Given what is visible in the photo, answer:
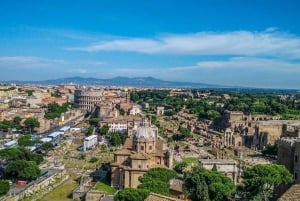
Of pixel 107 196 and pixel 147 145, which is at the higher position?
pixel 147 145

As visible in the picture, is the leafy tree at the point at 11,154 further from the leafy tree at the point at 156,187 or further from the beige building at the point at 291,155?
the beige building at the point at 291,155

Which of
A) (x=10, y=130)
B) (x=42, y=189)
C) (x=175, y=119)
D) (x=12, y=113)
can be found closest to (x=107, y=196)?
(x=42, y=189)

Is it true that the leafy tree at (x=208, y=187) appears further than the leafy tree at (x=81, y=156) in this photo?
No

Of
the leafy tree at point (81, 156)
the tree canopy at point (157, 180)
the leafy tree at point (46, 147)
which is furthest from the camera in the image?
the leafy tree at point (46, 147)

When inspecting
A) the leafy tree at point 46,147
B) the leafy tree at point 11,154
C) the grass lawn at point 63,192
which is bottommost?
the grass lawn at point 63,192

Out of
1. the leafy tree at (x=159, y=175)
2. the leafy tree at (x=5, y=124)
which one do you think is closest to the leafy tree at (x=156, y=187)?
the leafy tree at (x=159, y=175)

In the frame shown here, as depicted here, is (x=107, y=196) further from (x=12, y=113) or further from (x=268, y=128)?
(x=12, y=113)

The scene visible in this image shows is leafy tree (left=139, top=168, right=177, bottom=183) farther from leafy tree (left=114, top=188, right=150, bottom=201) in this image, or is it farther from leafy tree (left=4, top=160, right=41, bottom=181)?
leafy tree (left=4, top=160, right=41, bottom=181)

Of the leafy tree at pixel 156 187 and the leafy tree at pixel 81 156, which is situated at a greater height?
the leafy tree at pixel 156 187

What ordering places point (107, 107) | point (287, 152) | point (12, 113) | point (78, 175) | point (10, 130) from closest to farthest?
point (287, 152) → point (78, 175) → point (10, 130) → point (12, 113) → point (107, 107)
